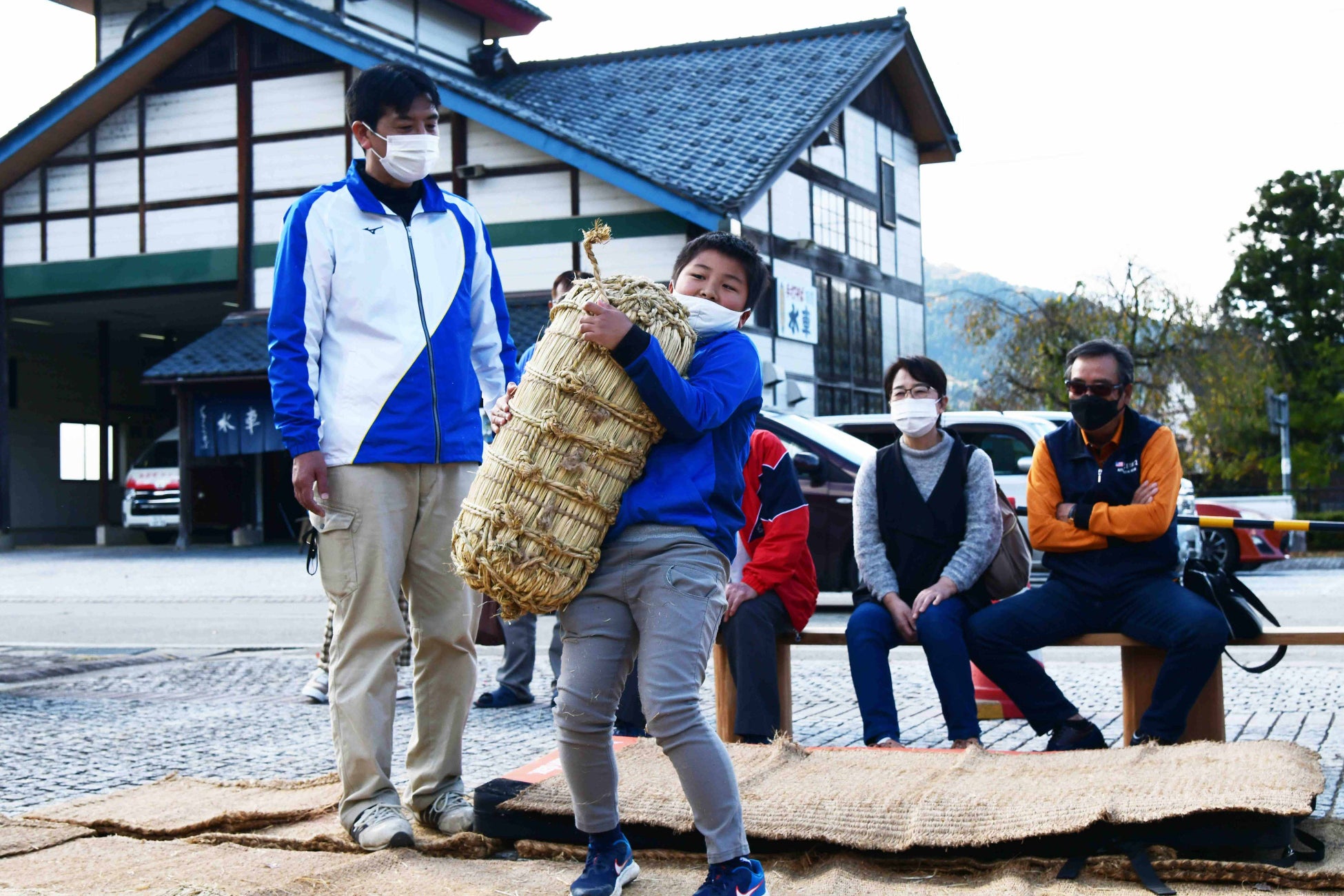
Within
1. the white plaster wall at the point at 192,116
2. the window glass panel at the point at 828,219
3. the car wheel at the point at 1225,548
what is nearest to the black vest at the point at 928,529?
the car wheel at the point at 1225,548

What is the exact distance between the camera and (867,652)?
4.98 m

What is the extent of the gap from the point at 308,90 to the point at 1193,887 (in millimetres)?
22925

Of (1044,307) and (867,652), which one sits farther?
(1044,307)

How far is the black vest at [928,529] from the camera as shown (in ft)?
17.1

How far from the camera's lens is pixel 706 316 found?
3.40 metres

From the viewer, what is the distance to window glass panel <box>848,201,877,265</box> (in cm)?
2577

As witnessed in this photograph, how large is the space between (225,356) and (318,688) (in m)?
17.0

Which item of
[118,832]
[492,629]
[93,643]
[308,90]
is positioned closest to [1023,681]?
[492,629]

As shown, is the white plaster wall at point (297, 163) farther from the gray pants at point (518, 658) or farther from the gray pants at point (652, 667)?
the gray pants at point (652, 667)

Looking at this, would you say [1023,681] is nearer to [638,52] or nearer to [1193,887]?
[1193,887]

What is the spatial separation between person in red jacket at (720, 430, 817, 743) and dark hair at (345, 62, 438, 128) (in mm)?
1639

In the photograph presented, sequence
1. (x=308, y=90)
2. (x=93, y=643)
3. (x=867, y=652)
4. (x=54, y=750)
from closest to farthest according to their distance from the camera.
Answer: (x=867, y=652) → (x=54, y=750) → (x=93, y=643) → (x=308, y=90)

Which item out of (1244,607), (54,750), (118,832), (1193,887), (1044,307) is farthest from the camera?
(1044,307)

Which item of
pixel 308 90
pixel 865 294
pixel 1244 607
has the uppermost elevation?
pixel 308 90
